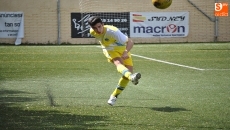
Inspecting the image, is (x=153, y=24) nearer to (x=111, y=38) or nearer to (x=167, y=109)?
(x=111, y=38)

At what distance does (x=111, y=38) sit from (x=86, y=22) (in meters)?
19.2

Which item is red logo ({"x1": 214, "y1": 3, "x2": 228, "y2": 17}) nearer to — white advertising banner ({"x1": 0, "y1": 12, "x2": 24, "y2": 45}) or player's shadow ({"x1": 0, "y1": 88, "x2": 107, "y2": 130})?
white advertising banner ({"x1": 0, "y1": 12, "x2": 24, "y2": 45})

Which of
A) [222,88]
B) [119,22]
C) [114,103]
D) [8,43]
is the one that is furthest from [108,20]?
[114,103]

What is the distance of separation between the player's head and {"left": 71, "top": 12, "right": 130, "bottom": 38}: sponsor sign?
1946 cm

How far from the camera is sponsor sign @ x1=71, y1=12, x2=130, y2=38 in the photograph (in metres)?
30.9

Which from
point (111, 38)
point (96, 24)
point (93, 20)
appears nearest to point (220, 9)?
point (111, 38)

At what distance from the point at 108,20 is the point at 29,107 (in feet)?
66.8

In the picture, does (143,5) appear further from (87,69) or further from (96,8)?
(87,69)

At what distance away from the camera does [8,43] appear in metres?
30.6

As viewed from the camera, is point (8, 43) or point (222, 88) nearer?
point (222, 88)

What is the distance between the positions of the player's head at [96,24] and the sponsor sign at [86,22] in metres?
19.5

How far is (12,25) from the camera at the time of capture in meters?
30.7

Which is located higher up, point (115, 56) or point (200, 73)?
point (115, 56)

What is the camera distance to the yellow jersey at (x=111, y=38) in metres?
11.7
